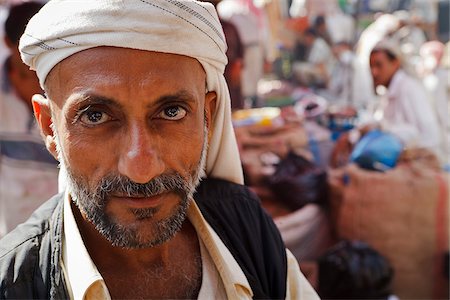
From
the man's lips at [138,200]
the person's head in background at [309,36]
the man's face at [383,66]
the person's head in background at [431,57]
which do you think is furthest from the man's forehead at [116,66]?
the person's head in background at [309,36]

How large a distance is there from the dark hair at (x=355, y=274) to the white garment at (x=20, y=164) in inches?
66.7

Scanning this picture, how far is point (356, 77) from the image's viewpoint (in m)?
7.60

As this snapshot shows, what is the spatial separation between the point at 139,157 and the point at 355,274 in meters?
2.44

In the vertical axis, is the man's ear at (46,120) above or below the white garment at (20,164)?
above

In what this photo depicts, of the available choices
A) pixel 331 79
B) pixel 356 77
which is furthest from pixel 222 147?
pixel 331 79

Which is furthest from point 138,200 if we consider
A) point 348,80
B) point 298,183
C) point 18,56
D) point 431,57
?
point 348,80

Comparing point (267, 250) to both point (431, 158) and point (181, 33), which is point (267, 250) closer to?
point (181, 33)

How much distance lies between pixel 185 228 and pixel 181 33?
58 cm

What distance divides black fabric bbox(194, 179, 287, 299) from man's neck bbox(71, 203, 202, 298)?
0.10 m

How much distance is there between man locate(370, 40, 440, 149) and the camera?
4.67 metres

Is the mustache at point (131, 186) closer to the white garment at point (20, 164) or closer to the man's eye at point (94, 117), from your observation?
the man's eye at point (94, 117)

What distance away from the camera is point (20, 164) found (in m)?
3.04

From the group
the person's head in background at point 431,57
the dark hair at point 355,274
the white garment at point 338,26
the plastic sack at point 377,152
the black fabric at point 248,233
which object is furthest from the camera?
the white garment at point 338,26

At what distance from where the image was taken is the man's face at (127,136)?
123 cm
